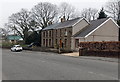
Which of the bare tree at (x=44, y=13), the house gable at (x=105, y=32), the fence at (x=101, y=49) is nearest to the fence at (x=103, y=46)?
the fence at (x=101, y=49)

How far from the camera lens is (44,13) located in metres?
75.7

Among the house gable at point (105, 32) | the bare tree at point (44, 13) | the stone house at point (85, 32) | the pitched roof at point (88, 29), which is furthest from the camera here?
the bare tree at point (44, 13)

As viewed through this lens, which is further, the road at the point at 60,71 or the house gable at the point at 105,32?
the house gable at the point at 105,32

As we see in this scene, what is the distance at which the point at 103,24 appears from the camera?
153 ft

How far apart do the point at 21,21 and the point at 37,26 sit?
6.88 meters

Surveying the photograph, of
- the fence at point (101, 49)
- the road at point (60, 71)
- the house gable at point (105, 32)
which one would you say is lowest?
the road at point (60, 71)

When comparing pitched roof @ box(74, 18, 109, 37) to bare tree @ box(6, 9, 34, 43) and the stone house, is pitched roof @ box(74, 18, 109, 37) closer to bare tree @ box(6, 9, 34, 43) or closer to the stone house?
the stone house

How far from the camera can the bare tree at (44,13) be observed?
2970 inches

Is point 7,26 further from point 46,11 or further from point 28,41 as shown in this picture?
point 46,11

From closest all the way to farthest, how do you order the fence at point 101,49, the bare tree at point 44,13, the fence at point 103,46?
the fence at point 101,49 < the fence at point 103,46 < the bare tree at point 44,13

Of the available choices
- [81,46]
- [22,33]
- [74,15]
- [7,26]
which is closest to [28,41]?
[22,33]

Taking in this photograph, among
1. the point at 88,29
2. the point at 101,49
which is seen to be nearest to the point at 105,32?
the point at 88,29

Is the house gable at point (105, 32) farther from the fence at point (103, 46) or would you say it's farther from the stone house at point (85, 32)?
the fence at point (103, 46)

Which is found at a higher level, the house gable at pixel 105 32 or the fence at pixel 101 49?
the house gable at pixel 105 32
